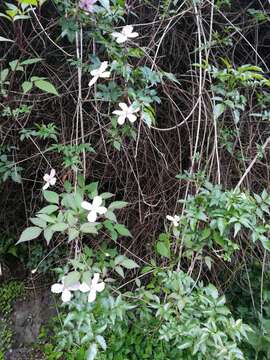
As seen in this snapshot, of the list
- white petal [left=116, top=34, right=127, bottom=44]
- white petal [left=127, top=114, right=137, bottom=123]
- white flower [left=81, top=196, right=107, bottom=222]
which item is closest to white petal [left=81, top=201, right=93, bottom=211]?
white flower [left=81, top=196, right=107, bottom=222]

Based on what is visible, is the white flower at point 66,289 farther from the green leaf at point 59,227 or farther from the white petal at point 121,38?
the white petal at point 121,38

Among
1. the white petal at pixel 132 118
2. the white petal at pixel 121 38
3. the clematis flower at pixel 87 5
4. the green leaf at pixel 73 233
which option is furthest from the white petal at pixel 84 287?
the clematis flower at pixel 87 5

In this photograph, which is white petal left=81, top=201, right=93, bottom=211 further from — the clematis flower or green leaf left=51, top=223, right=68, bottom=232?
the clematis flower

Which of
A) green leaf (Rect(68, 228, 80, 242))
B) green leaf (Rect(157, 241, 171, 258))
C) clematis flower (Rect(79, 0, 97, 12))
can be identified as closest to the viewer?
green leaf (Rect(68, 228, 80, 242))

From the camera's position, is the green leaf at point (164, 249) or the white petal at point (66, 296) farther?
the green leaf at point (164, 249)

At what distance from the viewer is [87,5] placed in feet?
3.05

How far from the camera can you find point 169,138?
4.57ft

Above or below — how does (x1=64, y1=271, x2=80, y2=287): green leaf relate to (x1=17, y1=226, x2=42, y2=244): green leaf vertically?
below

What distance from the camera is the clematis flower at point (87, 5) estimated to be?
922 millimetres

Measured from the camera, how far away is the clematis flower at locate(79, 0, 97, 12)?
0.92 metres

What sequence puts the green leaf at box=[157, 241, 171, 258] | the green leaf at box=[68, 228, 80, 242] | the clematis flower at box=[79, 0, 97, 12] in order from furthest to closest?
1. the green leaf at box=[157, 241, 171, 258]
2. the clematis flower at box=[79, 0, 97, 12]
3. the green leaf at box=[68, 228, 80, 242]

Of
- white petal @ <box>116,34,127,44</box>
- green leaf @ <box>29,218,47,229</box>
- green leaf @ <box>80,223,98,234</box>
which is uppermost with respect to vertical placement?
white petal @ <box>116,34,127,44</box>

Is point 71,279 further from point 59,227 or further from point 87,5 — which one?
point 87,5

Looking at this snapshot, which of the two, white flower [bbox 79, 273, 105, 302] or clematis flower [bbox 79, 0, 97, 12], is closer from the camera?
white flower [bbox 79, 273, 105, 302]
